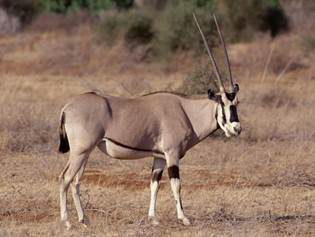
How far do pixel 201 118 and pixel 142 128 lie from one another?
0.72m

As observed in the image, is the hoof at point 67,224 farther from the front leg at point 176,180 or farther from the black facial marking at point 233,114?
the black facial marking at point 233,114

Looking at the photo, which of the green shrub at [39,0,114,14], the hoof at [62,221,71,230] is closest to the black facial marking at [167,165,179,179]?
the hoof at [62,221,71,230]

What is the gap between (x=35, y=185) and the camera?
38.3ft

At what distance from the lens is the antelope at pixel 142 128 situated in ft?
30.7

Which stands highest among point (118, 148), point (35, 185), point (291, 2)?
point (118, 148)

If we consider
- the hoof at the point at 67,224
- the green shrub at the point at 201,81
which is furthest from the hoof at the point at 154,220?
the green shrub at the point at 201,81

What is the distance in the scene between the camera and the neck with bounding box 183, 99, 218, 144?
991 cm

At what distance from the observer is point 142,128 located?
31.4 feet

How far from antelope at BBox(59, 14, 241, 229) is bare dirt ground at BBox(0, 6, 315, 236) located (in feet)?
1.58

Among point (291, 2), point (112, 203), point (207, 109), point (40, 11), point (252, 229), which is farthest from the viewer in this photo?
point (291, 2)

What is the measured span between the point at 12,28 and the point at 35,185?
2978cm

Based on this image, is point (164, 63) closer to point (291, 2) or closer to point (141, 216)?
point (141, 216)

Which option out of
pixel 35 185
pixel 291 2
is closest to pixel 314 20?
pixel 291 2

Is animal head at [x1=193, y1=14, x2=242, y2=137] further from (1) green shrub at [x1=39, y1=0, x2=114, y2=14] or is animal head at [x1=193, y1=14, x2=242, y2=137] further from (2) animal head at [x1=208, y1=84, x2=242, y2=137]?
(1) green shrub at [x1=39, y1=0, x2=114, y2=14]
